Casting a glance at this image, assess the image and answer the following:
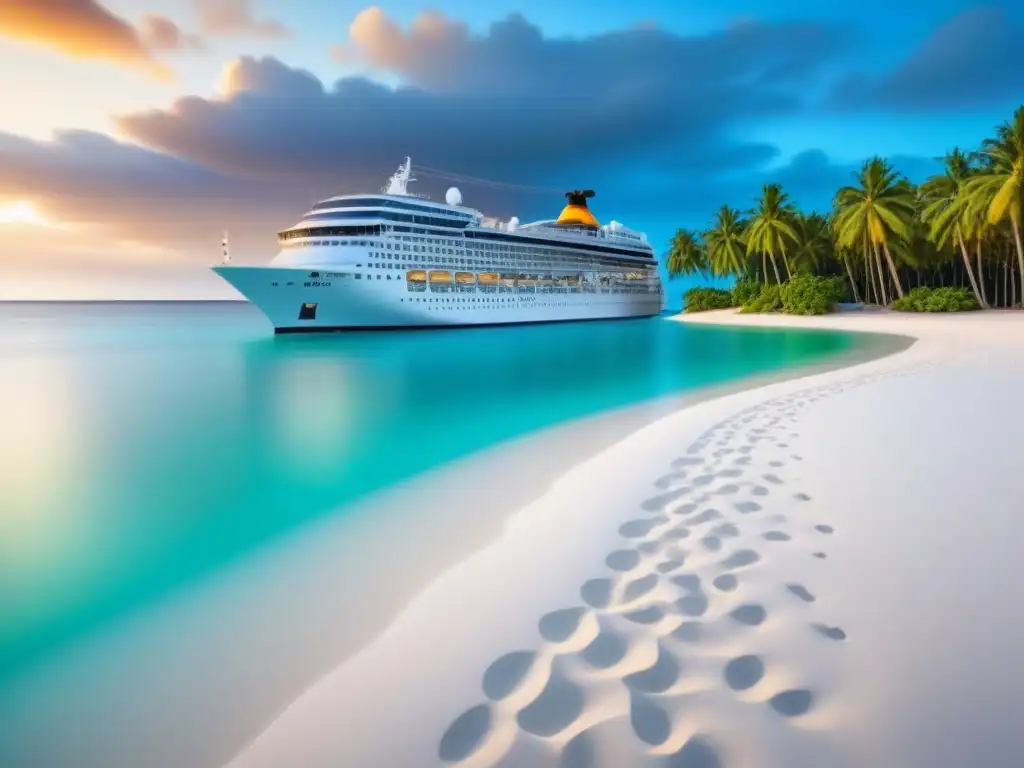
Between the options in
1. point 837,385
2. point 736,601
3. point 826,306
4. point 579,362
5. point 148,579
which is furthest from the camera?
point 826,306

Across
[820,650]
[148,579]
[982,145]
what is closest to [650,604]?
[820,650]

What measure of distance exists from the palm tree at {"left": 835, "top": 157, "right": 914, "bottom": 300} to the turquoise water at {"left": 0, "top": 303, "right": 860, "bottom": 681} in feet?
49.6

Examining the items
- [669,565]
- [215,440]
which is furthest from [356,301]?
[669,565]

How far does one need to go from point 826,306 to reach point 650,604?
3968cm

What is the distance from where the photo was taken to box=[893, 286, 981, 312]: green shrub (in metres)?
32.0

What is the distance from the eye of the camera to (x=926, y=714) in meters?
1.97

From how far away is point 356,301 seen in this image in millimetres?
31828

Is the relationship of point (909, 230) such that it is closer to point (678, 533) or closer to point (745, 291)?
point (745, 291)

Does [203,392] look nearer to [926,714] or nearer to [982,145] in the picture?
[926,714]

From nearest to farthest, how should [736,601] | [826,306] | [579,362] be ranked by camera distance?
[736,601] < [579,362] < [826,306]

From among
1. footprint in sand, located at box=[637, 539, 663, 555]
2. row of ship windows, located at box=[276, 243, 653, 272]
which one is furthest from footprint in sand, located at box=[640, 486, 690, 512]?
row of ship windows, located at box=[276, 243, 653, 272]

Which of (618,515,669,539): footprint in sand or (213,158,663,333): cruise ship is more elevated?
(213,158,663,333): cruise ship

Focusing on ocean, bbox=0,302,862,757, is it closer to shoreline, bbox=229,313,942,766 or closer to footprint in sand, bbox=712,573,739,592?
shoreline, bbox=229,313,942,766

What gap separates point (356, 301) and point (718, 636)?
31591 millimetres
